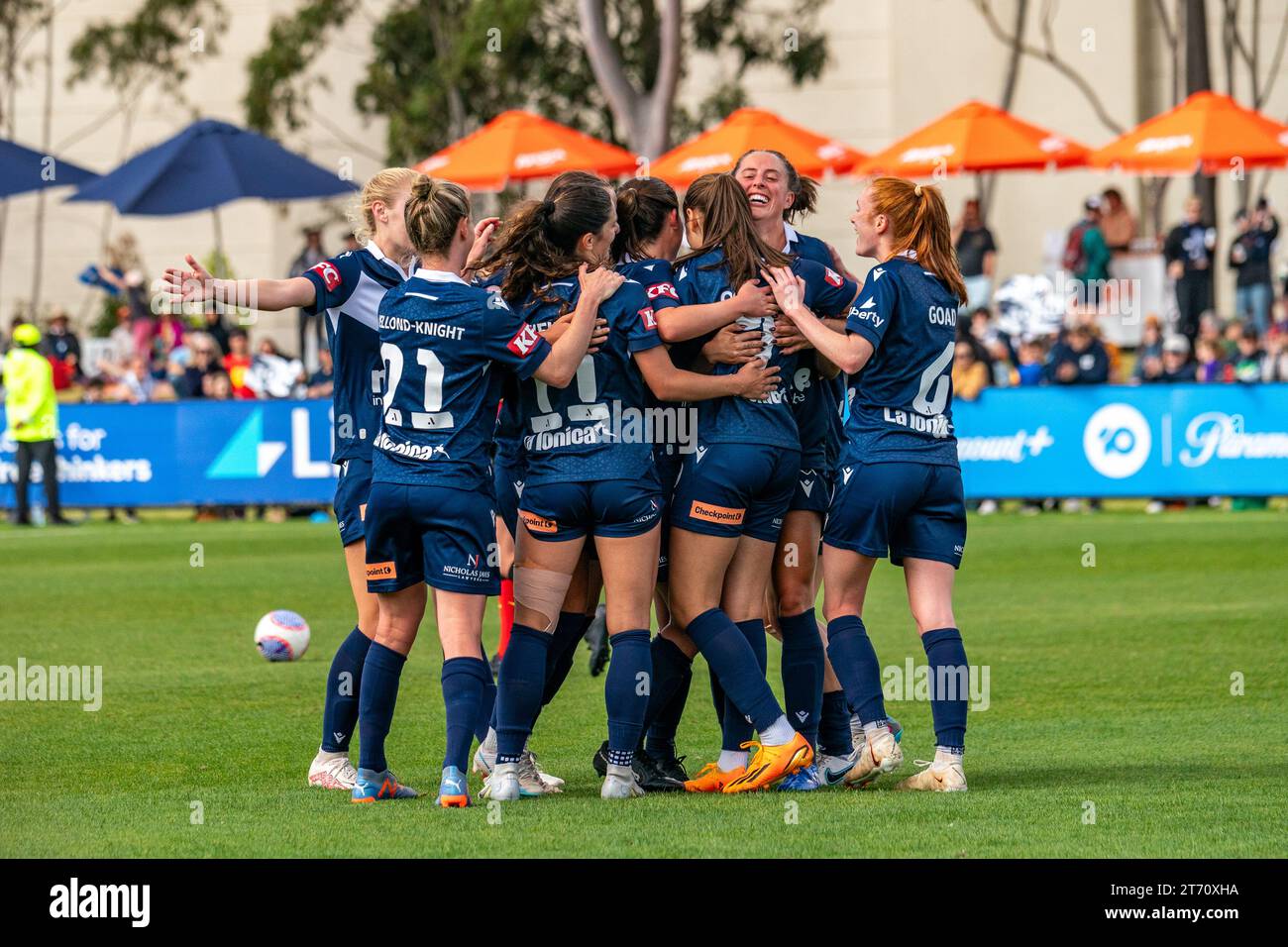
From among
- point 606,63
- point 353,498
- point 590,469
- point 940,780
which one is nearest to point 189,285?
point 353,498

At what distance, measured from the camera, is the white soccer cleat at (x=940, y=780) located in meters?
7.54

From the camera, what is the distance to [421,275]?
7.37 m

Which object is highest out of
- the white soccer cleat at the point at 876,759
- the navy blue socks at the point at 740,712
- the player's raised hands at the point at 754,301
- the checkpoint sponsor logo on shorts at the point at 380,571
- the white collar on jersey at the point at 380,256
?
the white collar on jersey at the point at 380,256

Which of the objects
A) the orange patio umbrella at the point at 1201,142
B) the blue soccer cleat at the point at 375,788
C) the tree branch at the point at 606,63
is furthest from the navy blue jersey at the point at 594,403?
the tree branch at the point at 606,63

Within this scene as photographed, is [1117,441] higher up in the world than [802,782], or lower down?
higher up

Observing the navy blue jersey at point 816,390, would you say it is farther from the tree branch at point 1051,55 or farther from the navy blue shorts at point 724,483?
the tree branch at point 1051,55

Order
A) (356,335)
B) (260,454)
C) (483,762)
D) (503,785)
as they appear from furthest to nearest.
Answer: (260,454) < (483,762) < (356,335) < (503,785)

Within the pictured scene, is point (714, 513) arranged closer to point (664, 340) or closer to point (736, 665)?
point (736, 665)

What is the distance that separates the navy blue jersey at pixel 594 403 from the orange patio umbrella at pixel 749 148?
19.3 meters

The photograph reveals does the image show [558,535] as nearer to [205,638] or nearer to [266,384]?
[205,638]

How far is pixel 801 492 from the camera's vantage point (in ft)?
26.2

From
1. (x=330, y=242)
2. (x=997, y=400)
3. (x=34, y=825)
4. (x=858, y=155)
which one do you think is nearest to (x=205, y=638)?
(x=34, y=825)

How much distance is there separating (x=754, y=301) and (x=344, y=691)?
7.11 ft

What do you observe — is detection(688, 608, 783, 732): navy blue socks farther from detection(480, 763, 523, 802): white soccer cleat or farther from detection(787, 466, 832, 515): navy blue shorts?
detection(480, 763, 523, 802): white soccer cleat
